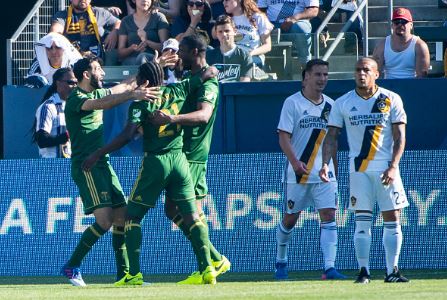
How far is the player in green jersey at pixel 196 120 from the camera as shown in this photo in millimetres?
11586

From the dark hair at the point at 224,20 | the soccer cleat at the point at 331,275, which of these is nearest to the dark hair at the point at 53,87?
the dark hair at the point at 224,20

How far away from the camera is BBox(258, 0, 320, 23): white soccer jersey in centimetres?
1689

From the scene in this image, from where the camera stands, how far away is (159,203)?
14.5m

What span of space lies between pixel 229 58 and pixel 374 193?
171 inches

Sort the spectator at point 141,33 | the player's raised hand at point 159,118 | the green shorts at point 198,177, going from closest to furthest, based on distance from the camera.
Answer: the player's raised hand at point 159,118, the green shorts at point 198,177, the spectator at point 141,33

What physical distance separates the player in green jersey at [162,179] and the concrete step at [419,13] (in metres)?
7.38

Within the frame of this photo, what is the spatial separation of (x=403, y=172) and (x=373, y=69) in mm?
2353

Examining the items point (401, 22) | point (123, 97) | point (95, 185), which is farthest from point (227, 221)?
point (401, 22)

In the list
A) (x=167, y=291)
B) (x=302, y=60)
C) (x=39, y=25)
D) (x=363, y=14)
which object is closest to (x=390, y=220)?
(x=167, y=291)

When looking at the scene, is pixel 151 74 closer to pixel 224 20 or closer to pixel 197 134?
pixel 197 134

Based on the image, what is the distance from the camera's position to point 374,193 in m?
11.9

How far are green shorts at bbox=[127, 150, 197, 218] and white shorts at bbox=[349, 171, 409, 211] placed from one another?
5.26 ft

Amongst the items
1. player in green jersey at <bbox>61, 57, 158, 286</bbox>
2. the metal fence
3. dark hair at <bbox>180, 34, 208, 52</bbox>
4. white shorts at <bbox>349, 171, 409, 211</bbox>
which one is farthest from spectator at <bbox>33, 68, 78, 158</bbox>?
white shorts at <bbox>349, 171, 409, 211</bbox>

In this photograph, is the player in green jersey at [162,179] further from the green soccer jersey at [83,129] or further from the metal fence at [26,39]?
the metal fence at [26,39]
